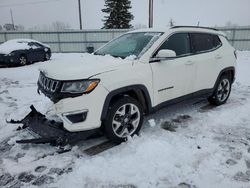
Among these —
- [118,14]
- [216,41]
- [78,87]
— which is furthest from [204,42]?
[118,14]

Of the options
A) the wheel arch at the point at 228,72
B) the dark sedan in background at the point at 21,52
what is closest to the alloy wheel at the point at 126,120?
the wheel arch at the point at 228,72

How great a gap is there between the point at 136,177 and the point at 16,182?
1450 mm

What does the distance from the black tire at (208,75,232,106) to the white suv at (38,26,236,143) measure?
0.05 m

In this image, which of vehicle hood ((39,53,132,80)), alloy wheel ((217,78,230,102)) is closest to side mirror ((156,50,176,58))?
vehicle hood ((39,53,132,80))

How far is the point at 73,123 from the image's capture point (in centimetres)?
317

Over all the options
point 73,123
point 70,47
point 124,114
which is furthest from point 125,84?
point 70,47

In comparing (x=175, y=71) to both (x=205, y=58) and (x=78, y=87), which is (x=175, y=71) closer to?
(x=205, y=58)

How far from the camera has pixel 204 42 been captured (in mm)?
4895

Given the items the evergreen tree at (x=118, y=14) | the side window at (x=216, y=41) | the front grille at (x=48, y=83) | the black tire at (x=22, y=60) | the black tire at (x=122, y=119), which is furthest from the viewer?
the evergreen tree at (x=118, y=14)

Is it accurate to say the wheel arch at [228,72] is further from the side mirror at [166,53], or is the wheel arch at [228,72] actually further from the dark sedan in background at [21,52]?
the dark sedan in background at [21,52]

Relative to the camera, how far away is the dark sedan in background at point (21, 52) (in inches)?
469

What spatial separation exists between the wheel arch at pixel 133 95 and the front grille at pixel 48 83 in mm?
734

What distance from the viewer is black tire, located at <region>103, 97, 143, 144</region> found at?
3.45 meters

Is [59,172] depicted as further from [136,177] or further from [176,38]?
[176,38]
